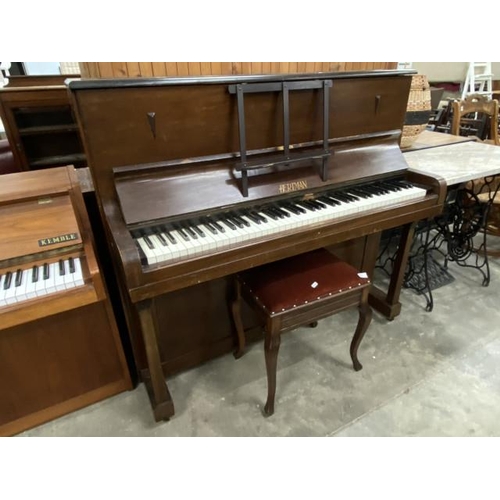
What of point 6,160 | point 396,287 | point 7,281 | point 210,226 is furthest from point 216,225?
point 6,160

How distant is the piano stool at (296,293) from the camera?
1.31m

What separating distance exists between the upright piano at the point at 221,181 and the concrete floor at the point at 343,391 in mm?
127

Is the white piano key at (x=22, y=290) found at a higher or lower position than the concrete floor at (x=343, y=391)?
higher

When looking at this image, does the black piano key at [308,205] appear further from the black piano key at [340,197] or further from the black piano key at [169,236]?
the black piano key at [169,236]

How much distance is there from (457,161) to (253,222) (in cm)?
138

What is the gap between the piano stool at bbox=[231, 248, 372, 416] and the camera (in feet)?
4.31

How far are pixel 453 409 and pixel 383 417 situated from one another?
33 cm

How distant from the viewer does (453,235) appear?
2.38 m

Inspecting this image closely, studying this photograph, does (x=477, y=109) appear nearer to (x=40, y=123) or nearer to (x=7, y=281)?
(x=7, y=281)

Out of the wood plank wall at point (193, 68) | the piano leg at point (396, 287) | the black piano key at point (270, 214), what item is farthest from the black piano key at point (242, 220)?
the piano leg at point (396, 287)

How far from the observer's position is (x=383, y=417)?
1.47 m

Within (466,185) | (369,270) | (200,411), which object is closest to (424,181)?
(369,270)

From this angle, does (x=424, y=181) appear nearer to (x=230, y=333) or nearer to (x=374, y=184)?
(x=374, y=184)

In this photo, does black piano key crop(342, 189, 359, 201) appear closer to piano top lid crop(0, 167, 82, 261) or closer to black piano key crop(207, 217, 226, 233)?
black piano key crop(207, 217, 226, 233)
